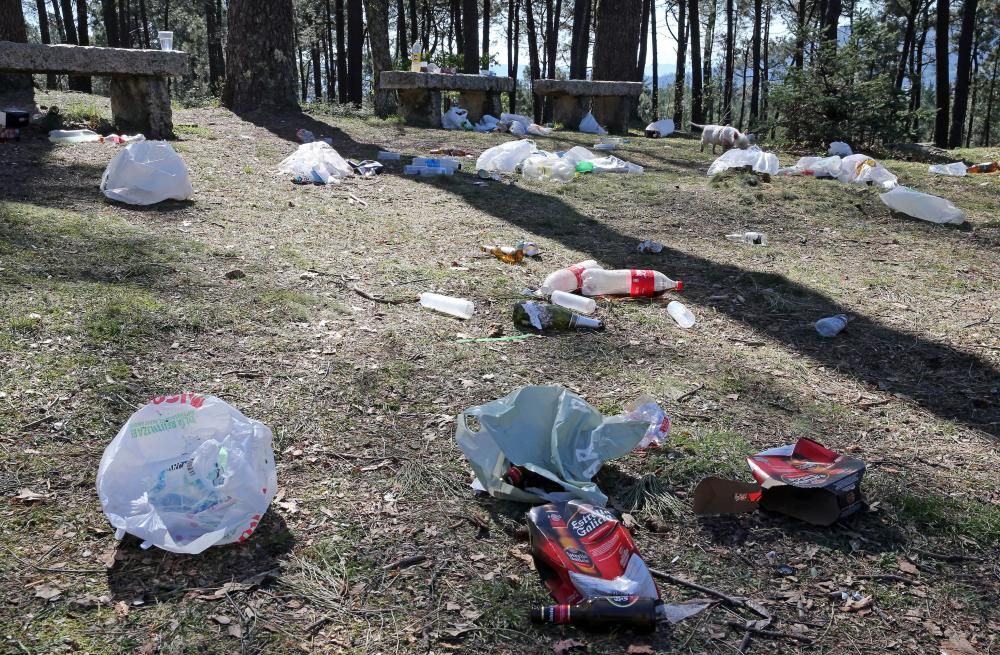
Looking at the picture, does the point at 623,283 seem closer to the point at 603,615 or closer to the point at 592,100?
the point at 603,615

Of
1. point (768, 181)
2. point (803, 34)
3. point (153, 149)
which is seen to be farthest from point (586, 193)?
point (803, 34)

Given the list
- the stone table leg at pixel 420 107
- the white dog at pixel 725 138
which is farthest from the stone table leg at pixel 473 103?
the white dog at pixel 725 138

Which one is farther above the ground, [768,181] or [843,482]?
[768,181]

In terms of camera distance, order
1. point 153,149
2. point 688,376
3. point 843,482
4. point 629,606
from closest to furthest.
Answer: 1. point 629,606
2. point 843,482
3. point 688,376
4. point 153,149

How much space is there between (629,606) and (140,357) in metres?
2.26

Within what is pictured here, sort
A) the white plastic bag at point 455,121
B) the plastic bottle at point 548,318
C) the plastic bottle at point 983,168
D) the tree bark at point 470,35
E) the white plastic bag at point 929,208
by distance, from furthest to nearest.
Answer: the tree bark at point 470,35 < the white plastic bag at point 455,121 < the plastic bottle at point 983,168 < the white plastic bag at point 929,208 < the plastic bottle at point 548,318

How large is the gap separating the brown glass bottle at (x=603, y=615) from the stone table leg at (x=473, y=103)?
10523 mm

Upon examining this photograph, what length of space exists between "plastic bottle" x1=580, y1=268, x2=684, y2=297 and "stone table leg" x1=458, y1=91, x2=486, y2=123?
7.87m

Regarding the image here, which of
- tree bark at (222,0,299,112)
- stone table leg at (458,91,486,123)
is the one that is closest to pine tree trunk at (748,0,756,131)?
stone table leg at (458,91,486,123)

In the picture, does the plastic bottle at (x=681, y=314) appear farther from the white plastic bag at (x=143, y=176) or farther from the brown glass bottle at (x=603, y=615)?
the white plastic bag at (x=143, y=176)

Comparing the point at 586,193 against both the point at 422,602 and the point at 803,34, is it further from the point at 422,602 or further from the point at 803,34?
the point at 803,34

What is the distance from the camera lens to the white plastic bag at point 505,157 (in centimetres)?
785

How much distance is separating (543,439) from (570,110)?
10.4 metres

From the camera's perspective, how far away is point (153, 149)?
5.50 m
